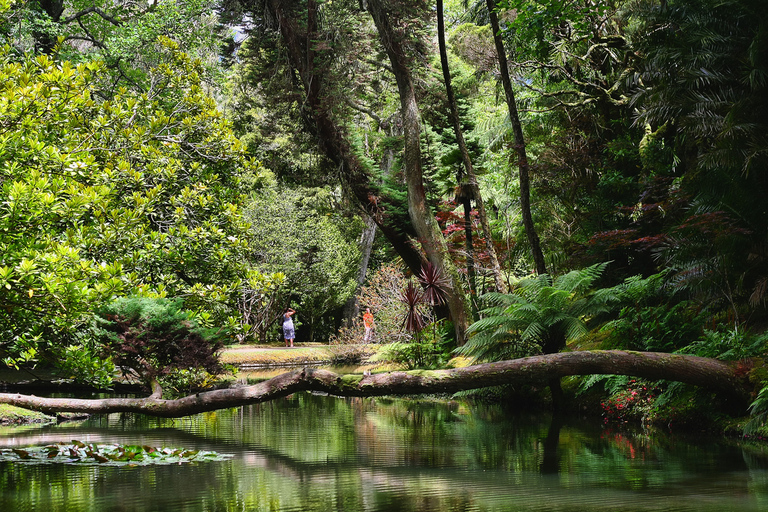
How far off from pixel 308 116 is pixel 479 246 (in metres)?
5.07

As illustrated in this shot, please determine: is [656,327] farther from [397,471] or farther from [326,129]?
[326,129]

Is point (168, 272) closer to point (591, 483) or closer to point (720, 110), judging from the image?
point (591, 483)

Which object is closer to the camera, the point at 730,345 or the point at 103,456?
the point at 103,456

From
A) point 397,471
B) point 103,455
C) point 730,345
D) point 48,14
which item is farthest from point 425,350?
point 48,14

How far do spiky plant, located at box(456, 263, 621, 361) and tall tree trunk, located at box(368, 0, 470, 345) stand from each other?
3308 mm

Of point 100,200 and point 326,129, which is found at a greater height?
point 326,129

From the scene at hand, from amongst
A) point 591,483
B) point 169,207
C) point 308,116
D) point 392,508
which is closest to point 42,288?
point 392,508

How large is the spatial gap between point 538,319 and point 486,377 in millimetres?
2997

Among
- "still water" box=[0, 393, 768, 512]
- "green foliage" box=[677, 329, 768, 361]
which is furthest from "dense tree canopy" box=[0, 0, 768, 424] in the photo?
"still water" box=[0, 393, 768, 512]

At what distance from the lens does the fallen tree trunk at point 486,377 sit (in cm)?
646

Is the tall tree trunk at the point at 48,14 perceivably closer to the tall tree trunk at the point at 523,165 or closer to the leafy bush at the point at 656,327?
the tall tree trunk at the point at 523,165

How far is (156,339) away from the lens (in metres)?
8.45

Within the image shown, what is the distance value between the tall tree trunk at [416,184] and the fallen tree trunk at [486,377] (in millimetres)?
6578

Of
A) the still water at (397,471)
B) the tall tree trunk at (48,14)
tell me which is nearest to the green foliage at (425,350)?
the still water at (397,471)
